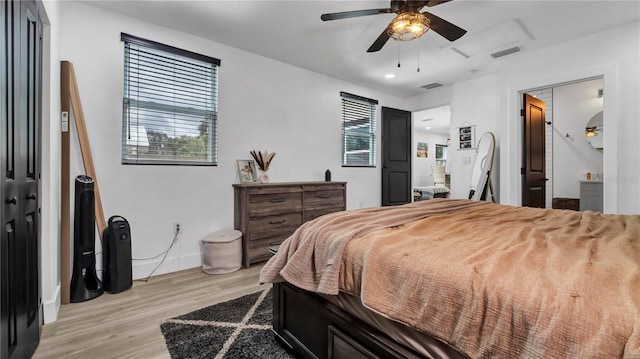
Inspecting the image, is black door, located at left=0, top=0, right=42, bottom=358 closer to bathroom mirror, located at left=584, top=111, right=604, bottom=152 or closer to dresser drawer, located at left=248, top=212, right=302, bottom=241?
dresser drawer, located at left=248, top=212, right=302, bottom=241

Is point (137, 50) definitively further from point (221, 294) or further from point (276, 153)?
point (221, 294)

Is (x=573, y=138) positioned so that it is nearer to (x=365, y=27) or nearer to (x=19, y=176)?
(x=365, y=27)

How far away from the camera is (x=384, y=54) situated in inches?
146

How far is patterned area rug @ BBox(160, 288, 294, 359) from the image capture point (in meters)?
1.64

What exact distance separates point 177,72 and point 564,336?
3.63 m

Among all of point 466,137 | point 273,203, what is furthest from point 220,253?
point 466,137

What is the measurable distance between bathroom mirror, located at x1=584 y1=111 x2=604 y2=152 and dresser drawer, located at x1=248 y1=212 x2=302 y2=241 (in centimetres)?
518

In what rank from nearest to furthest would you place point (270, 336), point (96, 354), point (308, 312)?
point (308, 312)
point (96, 354)
point (270, 336)

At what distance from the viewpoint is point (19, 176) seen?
1.42 metres

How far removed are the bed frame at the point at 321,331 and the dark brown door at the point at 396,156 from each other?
390 cm

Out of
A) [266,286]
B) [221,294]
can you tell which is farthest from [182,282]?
[266,286]

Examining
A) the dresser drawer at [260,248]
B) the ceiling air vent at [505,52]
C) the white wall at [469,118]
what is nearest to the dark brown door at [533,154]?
the white wall at [469,118]

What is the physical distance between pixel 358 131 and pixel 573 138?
3.85 metres

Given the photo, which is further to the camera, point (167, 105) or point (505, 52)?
point (505, 52)
